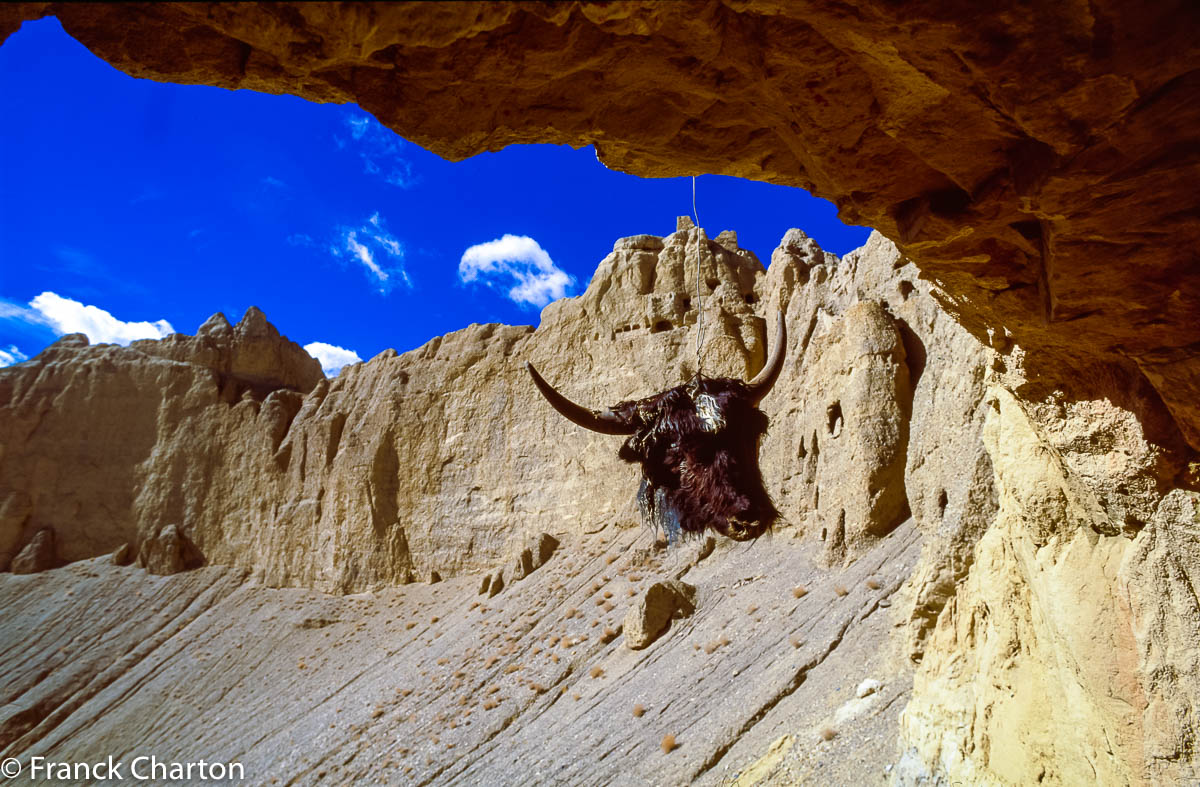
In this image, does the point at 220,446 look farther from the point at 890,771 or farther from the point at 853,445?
the point at 890,771

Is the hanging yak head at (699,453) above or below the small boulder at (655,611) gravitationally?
above

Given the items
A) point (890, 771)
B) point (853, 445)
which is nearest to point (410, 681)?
point (853, 445)

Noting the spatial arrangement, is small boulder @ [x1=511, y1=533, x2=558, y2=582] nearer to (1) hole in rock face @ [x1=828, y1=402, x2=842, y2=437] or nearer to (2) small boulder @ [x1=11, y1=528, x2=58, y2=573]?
(1) hole in rock face @ [x1=828, y1=402, x2=842, y2=437]

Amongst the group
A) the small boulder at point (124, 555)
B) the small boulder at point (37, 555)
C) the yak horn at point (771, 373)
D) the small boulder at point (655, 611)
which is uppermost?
the small boulder at point (37, 555)

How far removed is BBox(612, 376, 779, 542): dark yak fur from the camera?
5785mm

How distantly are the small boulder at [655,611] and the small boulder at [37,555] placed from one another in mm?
17135

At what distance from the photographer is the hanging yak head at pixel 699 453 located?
5.79 metres

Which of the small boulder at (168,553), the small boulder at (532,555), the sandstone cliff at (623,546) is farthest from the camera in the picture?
the small boulder at (168,553)

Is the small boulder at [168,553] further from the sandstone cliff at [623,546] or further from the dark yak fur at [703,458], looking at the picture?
the dark yak fur at [703,458]

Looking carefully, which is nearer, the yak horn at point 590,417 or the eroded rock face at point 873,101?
→ the eroded rock face at point 873,101

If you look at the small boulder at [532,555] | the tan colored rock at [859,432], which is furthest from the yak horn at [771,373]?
the small boulder at [532,555]

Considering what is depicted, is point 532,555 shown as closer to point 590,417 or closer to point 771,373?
point 590,417
